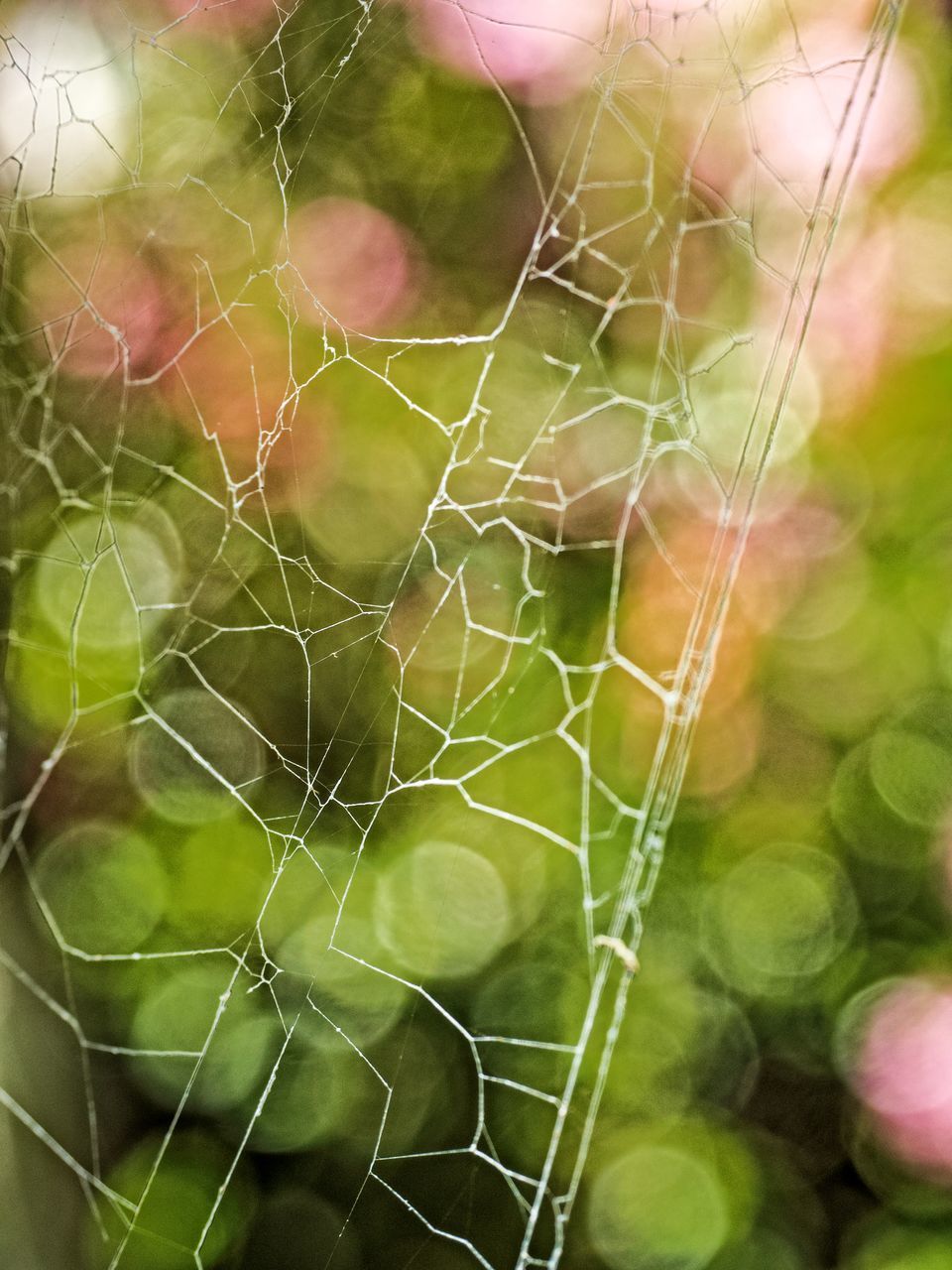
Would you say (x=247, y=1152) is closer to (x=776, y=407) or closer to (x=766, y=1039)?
(x=766, y=1039)

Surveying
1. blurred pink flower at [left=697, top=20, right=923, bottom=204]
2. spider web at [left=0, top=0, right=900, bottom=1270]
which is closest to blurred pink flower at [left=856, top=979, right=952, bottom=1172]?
spider web at [left=0, top=0, right=900, bottom=1270]

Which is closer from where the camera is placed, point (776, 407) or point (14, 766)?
point (776, 407)

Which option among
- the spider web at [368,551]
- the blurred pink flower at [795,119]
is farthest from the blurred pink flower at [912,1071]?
the blurred pink flower at [795,119]

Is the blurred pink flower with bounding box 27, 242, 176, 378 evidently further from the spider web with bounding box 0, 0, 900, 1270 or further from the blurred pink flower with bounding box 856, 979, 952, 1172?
the blurred pink flower with bounding box 856, 979, 952, 1172

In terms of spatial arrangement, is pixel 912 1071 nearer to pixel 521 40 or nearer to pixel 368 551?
pixel 368 551

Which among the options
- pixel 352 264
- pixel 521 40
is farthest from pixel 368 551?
pixel 521 40

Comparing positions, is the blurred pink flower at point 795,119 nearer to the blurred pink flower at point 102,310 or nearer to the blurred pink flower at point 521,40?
the blurred pink flower at point 521,40

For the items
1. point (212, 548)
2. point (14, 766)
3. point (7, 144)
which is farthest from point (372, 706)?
point (7, 144)
